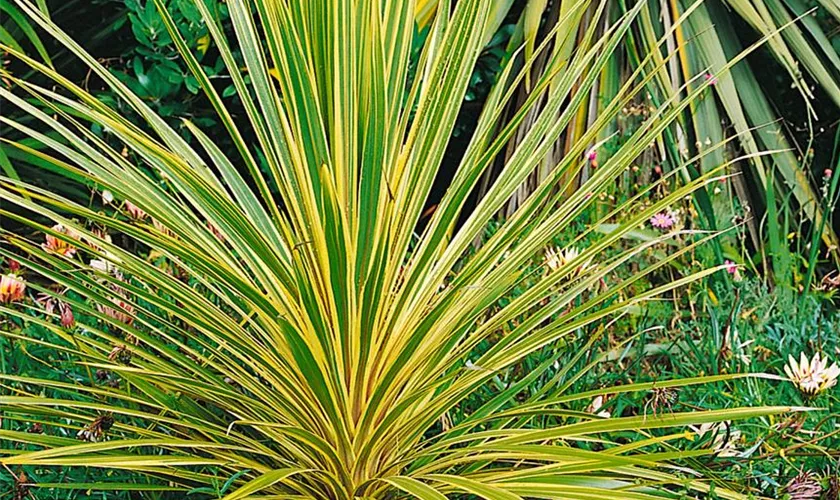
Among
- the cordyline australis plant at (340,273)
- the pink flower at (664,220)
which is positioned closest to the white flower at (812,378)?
the cordyline australis plant at (340,273)

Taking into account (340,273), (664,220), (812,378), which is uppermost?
(340,273)

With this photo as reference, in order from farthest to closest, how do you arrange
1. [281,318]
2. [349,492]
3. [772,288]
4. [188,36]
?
1. [188,36]
2. [772,288]
3. [349,492]
4. [281,318]

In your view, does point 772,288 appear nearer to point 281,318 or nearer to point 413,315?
point 413,315

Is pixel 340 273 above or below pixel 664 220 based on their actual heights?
above

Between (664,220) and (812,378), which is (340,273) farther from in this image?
(664,220)

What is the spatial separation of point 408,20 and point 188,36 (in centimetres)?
157

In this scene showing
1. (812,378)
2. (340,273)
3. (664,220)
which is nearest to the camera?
(340,273)

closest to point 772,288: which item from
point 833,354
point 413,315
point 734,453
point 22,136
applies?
point 833,354

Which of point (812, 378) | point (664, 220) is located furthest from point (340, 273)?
point (664, 220)

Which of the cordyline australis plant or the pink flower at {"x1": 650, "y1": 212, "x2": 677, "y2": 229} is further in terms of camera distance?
the pink flower at {"x1": 650, "y1": 212, "x2": 677, "y2": 229}

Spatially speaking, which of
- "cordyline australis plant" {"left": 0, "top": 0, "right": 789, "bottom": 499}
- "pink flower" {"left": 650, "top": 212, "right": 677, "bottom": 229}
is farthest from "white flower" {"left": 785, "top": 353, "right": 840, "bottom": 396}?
"pink flower" {"left": 650, "top": 212, "right": 677, "bottom": 229}

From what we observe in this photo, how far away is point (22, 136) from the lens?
10.5ft

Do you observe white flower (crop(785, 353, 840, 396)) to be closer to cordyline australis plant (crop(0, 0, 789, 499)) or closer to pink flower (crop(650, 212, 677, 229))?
cordyline australis plant (crop(0, 0, 789, 499))

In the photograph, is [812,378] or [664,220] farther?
[664,220]
